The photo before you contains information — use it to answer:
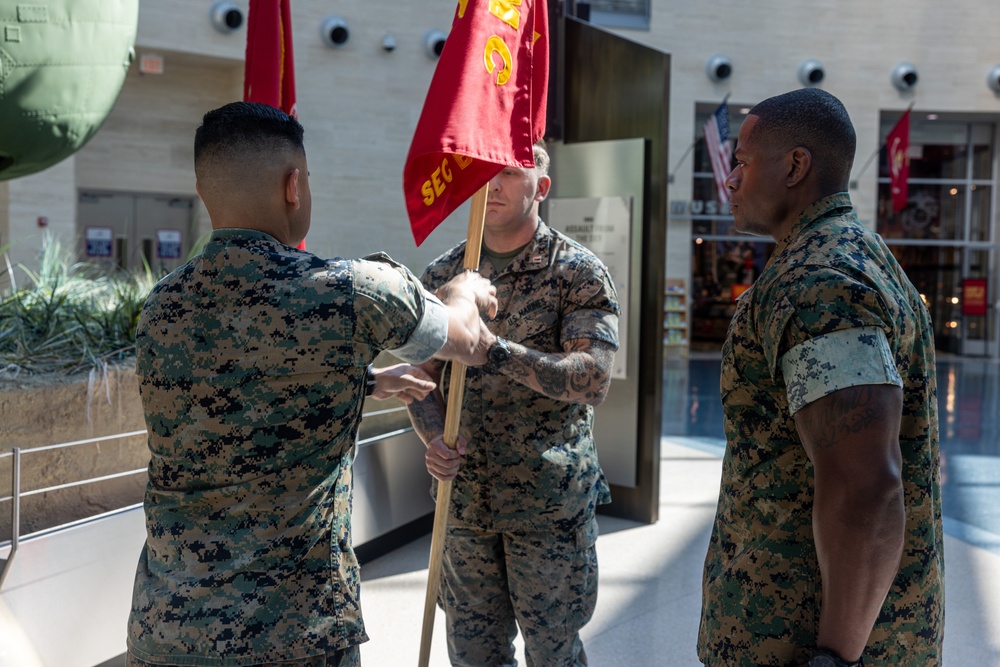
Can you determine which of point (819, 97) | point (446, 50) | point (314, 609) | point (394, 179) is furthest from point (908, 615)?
point (394, 179)

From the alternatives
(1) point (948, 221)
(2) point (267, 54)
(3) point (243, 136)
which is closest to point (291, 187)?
(3) point (243, 136)

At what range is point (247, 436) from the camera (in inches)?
58.6

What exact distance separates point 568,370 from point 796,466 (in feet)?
3.07

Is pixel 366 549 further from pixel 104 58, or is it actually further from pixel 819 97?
pixel 819 97

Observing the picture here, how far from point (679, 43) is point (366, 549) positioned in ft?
50.0

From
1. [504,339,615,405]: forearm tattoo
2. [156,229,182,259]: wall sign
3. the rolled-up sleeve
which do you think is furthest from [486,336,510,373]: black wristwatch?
[156,229,182,259]: wall sign

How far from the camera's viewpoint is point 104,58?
3551 mm

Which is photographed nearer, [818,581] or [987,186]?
[818,581]

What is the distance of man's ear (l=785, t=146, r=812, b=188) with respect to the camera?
1.54m

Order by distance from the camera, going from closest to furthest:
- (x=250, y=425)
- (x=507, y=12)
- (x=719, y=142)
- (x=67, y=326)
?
(x=250, y=425) < (x=507, y=12) < (x=67, y=326) < (x=719, y=142)

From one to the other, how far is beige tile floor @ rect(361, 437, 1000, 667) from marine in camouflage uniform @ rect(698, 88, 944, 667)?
7.33 ft

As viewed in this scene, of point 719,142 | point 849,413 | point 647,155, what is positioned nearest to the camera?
point 849,413

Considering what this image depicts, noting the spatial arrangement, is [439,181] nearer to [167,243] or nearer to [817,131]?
[817,131]

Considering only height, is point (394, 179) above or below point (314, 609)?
above
